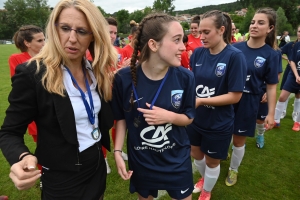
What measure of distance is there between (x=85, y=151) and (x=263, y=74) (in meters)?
2.48

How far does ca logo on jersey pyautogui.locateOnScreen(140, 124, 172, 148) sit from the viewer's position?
5.70 feet

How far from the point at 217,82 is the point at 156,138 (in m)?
0.99

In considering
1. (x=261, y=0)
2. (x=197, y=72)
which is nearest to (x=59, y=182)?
(x=197, y=72)

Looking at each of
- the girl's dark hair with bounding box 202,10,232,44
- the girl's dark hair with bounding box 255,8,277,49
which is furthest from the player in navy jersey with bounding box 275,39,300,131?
the girl's dark hair with bounding box 202,10,232,44

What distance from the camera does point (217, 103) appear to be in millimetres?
2227

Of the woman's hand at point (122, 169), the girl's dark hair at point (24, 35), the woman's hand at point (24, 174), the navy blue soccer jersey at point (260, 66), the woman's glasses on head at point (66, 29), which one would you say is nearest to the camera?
the woman's hand at point (24, 174)

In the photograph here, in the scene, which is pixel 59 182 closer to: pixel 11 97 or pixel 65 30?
pixel 11 97

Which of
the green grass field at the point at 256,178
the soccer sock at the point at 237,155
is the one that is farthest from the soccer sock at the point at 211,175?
the soccer sock at the point at 237,155

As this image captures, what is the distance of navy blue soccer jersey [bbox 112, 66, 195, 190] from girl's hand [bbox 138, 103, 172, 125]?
100mm

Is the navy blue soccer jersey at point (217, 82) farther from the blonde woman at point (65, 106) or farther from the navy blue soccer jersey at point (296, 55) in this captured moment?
the navy blue soccer jersey at point (296, 55)

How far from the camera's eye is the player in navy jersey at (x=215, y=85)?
2.22 m

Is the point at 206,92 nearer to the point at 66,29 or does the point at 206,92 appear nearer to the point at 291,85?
the point at 66,29

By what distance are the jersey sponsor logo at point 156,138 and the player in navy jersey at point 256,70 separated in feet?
5.25

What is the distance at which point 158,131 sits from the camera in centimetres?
174
